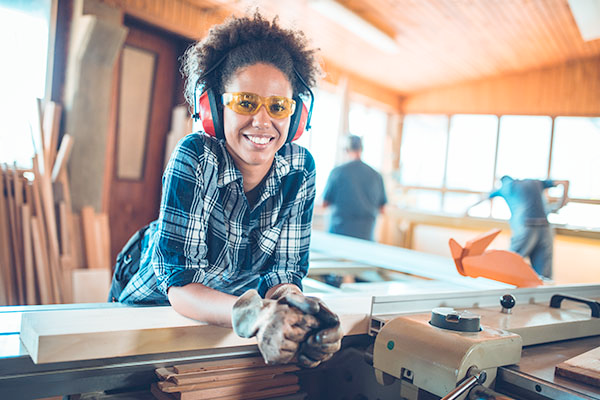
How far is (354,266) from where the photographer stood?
93.4 inches

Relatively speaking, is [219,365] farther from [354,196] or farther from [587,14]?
[587,14]

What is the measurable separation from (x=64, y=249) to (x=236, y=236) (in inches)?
123

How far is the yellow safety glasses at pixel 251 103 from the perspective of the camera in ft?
3.69

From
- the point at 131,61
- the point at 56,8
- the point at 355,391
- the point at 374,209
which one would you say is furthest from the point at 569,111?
the point at 355,391

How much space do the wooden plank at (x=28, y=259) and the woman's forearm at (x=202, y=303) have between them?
3.01 meters

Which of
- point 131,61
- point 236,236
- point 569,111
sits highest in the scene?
point 569,111

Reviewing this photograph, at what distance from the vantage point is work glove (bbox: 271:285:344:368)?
0.78 metres

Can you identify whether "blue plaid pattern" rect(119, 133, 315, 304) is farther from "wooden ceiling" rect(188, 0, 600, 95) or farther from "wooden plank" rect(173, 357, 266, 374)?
"wooden ceiling" rect(188, 0, 600, 95)

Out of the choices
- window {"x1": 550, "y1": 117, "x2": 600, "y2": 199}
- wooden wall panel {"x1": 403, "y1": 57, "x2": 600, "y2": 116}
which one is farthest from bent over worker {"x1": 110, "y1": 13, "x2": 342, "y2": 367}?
wooden wall panel {"x1": 403, "y1": 57, "x2": 600, "y2": 116}

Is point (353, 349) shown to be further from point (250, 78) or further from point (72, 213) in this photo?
point (72, 213)

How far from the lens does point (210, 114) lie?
1.17 meters

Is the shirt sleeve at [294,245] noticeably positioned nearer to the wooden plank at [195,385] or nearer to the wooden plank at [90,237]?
the wooden plank at [195,385]

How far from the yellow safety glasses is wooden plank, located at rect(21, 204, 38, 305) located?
9.94ft

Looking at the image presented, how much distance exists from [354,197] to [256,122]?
3034mm
